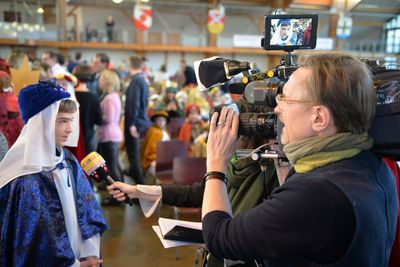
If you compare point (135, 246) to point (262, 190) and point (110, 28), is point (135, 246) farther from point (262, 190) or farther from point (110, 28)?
point (110, 28)

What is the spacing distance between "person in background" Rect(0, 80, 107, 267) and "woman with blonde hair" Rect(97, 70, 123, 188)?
216 centimetres

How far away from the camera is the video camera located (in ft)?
2.90

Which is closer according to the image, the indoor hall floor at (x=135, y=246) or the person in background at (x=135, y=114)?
the indoor hall floor at (x=135, y=246)

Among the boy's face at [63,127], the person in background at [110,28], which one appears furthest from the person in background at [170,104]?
the person in background at [110,28]

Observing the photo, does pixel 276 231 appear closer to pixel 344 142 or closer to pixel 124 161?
pixel 344 142

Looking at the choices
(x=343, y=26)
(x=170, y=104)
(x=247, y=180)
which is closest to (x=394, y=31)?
(x=247, y=180)

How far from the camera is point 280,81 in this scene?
107 cm

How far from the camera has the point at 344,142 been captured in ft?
2.75

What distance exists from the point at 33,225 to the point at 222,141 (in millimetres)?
957

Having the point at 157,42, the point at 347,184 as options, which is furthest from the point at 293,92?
the point at 157,42

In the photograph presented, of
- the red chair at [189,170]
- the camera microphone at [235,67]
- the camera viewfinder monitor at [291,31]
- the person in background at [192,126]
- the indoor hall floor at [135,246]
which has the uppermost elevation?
the camera viewfinder monitor at [291,31]

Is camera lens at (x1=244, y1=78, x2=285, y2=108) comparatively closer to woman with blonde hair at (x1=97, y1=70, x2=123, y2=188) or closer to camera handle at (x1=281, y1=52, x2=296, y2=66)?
camera handle at (x1=281, y1=52, x2=296, y2=66)

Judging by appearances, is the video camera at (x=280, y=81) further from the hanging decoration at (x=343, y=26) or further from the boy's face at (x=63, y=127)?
the hanging decoration at (x=343, y=26)

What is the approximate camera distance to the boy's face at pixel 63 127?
173 cm
